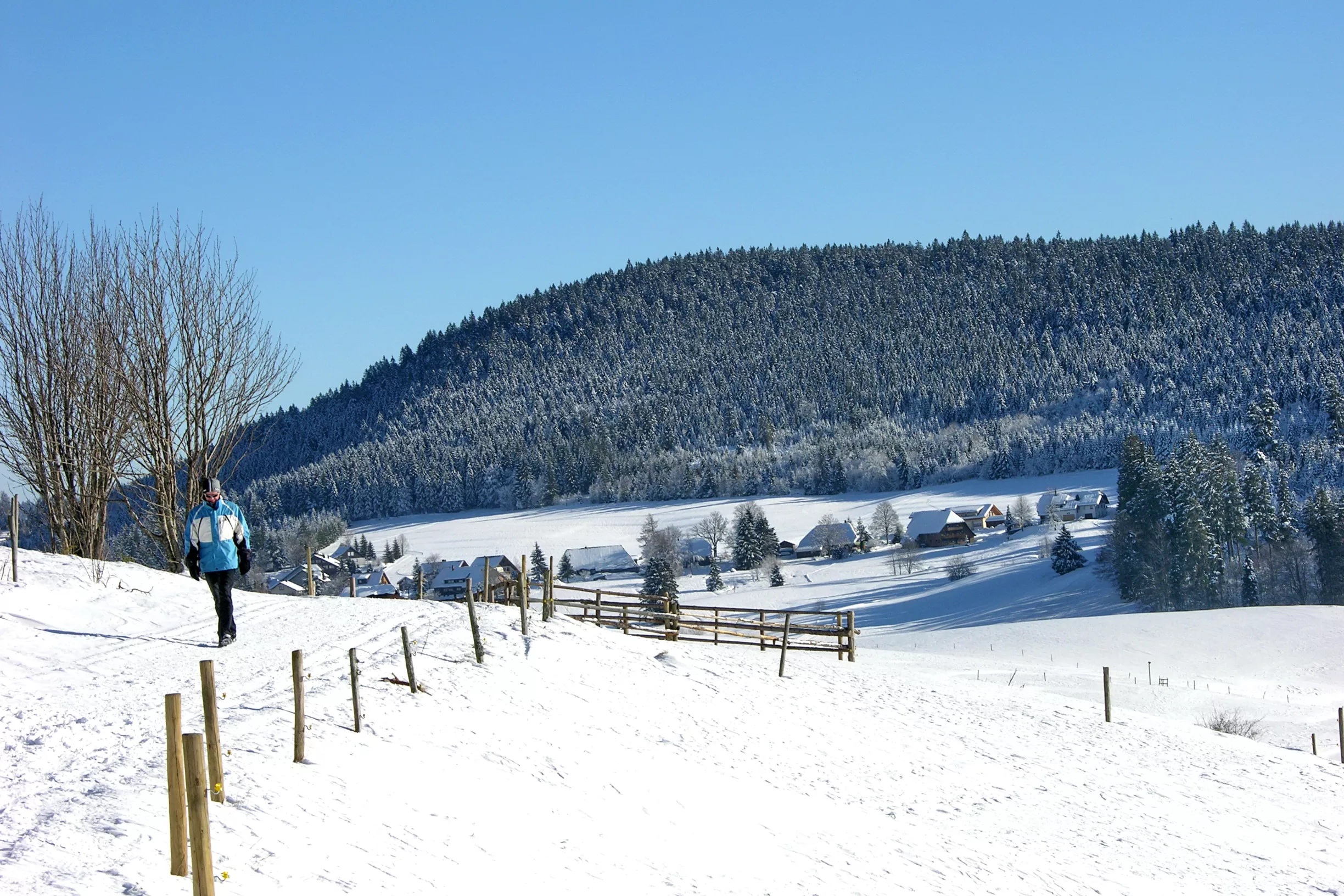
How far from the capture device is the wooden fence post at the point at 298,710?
33.2 feet

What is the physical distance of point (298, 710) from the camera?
10125 millimetres

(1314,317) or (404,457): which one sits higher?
(1314,317)

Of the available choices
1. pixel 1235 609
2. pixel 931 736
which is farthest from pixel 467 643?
pixel 1235 609

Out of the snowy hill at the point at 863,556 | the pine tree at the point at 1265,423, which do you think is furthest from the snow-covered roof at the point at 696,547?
the pine tree at the point at 1265,423

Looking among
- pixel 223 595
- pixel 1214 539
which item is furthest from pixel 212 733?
pixel 1214 539

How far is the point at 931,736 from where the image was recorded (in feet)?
68.3

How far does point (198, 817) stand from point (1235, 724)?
2993 cm

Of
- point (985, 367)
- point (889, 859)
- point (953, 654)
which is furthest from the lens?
point (985, 367)

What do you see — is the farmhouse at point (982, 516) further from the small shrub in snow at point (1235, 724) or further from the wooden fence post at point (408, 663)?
the wooden fence post at point (408, 663)

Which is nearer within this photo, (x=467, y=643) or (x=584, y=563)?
(x=467, y=643)

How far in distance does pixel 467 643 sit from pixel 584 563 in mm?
83185

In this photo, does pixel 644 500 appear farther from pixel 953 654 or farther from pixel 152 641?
pixel 152 641

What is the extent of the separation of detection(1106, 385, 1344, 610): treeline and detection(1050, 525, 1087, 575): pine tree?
8.11 ft

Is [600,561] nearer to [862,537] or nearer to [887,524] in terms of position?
[862,537]
